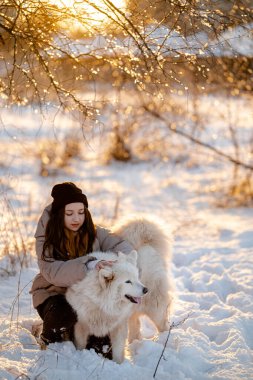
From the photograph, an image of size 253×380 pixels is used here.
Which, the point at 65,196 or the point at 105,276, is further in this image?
the point at 65,196

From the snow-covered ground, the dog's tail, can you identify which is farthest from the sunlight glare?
the dog's tail

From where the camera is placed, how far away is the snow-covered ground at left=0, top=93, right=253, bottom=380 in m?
3.26

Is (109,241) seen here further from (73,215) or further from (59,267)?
(59,267)

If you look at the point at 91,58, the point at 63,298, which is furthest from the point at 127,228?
the point at 91,58

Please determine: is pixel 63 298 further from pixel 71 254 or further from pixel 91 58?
pixel 91 58

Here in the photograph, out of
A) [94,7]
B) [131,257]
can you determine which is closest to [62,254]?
[131,257]

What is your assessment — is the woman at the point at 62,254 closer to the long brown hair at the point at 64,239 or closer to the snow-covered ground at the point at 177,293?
the long brown hair at the point at 64,239

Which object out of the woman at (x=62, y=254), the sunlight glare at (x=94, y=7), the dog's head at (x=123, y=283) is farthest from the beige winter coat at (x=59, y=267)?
the sunlight glare at (x=94, y=7)

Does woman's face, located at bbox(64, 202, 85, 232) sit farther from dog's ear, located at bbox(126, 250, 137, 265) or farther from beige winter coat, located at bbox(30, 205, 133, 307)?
dog's ear, located at bbox(126, 250, 137, 265)

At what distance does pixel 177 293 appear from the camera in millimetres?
5230

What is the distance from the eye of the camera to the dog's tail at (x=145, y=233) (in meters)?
3.96

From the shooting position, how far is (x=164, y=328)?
13.0ft

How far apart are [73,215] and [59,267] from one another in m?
0.45

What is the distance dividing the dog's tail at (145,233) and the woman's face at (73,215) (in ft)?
1.68
